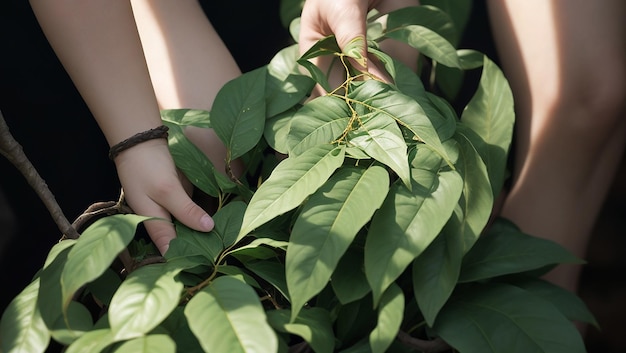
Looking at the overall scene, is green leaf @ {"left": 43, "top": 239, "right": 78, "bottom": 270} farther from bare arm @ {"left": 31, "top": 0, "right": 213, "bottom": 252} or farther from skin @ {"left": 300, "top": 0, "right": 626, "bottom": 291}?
skin @ {"left": 300, "top": 0, "right": 626, "bottom": 291}

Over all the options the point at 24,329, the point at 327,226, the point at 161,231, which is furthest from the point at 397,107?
the point at 24,329

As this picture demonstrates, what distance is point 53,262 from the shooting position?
703 mm

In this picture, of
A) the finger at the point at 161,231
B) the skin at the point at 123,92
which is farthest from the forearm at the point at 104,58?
the finger at the point at 161,231

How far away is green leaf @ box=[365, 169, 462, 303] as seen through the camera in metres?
0.68

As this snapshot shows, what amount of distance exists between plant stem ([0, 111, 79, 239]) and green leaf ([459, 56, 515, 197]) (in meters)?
0.43

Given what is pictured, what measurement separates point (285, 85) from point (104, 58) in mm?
218

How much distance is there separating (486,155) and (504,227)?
107 millimetres

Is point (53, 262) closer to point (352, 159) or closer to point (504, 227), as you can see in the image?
point (352, 159)

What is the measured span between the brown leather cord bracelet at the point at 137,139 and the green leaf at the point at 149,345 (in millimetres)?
281

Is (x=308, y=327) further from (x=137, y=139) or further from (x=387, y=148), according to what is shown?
(x=137, y=139)

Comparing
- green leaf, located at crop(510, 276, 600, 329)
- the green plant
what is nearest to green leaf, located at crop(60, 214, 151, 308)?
the green plant

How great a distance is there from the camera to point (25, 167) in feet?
2.43

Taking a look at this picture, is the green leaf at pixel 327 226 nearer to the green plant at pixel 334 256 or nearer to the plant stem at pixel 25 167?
the green plant at pixel 334 256

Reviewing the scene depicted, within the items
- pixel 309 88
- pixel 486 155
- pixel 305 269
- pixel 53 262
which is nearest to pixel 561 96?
pixel 486 155
